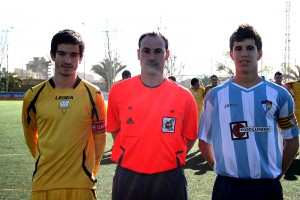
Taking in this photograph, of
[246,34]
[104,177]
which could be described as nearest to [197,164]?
[104,177]

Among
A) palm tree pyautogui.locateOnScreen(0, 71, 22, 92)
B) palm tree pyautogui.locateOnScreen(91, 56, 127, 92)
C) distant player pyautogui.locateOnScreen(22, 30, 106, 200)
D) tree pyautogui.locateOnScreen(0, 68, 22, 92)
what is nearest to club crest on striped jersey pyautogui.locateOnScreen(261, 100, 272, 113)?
distant player pyautogui.locateOnScreen(22, 30, 106, 200)

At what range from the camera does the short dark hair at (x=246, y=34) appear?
2812 millimetres

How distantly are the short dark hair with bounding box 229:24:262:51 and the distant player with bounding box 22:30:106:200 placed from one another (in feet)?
3.98

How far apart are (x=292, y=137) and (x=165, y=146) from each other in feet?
3.43

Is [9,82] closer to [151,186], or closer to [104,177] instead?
[104,177]

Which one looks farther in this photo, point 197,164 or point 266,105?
point 197,164

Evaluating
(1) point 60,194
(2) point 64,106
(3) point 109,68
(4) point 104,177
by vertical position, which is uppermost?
(3) point 109,68

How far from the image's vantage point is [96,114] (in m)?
2.92

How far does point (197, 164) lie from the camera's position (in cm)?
762

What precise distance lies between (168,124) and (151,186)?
1.61ft

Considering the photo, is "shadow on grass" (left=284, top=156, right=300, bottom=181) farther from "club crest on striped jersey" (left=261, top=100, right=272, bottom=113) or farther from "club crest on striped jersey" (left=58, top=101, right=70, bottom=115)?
"club crest on striped jersey" (left=58, top=101, right=70, bottom=115)

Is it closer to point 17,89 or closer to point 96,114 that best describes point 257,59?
point 96,114

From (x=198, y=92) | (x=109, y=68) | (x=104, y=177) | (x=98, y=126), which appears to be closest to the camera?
(x=98, y=126)

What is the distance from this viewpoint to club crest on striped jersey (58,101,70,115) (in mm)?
2799
